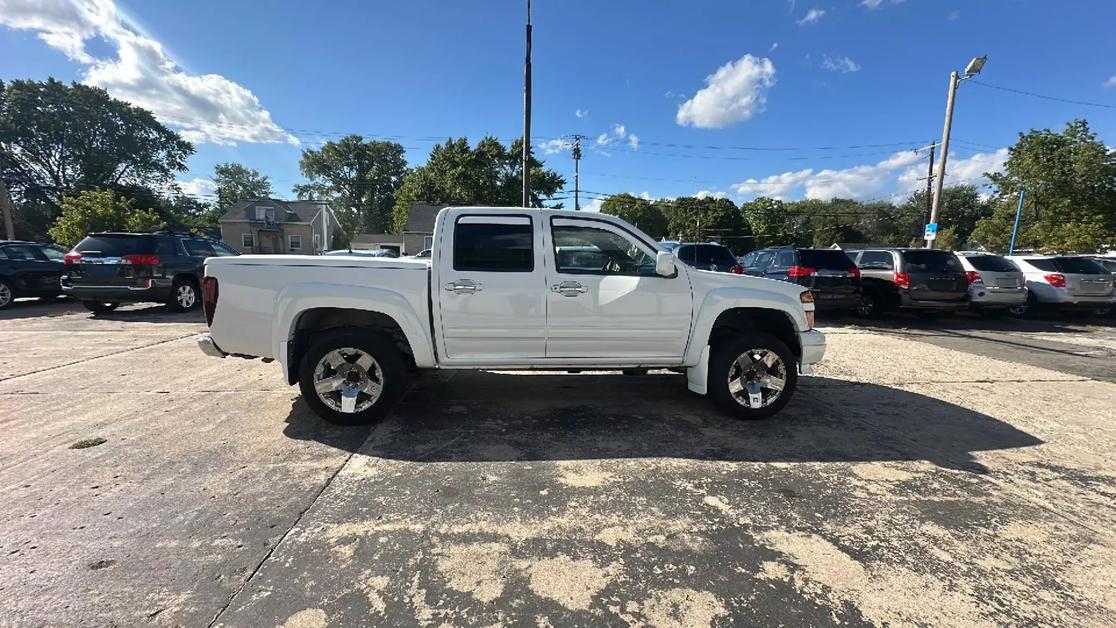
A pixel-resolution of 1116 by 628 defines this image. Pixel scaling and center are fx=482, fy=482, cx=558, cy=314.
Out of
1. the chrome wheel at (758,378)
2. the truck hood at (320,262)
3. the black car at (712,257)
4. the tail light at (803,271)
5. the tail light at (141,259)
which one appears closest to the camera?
the truck hood at (320,262)

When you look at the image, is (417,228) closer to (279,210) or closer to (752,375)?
(279,210)

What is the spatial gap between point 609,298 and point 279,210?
5462cm

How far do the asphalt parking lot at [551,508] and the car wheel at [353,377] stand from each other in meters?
0.22

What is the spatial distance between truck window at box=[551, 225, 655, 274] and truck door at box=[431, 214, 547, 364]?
9.8 inches

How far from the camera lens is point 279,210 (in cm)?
4931

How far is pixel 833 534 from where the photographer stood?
2.72 meters

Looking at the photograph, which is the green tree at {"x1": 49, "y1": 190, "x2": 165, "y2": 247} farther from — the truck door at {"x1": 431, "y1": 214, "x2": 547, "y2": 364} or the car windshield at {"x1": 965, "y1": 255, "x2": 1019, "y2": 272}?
the car windshield at {"x1": 965, "y1": 255, "x2": 1019, "y2": 272}

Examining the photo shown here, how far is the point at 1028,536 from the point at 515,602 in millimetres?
2915

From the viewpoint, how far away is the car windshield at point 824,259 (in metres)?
10.5

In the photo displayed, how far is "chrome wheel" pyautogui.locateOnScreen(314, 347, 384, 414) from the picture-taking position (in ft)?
13.5

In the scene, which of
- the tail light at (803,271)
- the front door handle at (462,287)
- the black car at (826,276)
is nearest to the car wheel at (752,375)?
the front door handle at (462,287)

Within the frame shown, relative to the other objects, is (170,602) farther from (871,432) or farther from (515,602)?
(871,432)

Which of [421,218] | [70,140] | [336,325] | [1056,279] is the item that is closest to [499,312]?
[336,325]

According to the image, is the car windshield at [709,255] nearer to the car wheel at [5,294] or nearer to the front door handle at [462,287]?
the front door handle at [462,287]
